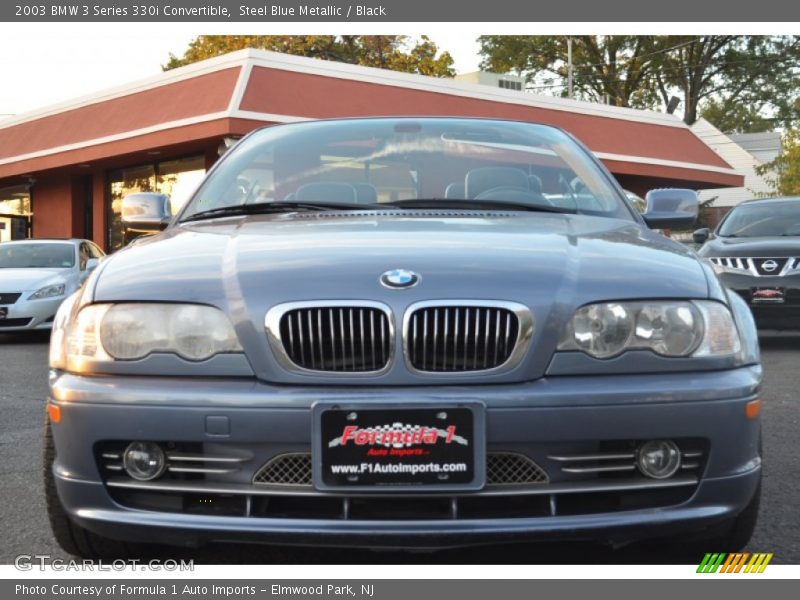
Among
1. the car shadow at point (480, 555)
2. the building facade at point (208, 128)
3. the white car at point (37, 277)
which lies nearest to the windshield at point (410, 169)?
the car shadow at point (480, 555)

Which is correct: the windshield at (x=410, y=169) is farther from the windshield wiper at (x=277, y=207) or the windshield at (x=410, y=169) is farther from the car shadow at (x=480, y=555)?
the car shadow at (x=480, y=555)

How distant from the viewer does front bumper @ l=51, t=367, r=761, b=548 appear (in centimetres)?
255

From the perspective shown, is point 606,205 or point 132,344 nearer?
point 132,344

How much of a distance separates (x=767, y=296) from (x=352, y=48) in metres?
29.5

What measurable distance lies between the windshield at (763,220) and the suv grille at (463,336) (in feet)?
29.3

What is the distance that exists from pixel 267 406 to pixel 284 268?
425 millimetres

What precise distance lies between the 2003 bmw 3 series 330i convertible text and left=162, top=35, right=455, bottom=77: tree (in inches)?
1298

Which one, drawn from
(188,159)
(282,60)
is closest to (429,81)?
(282,60)

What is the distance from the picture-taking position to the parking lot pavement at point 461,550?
3064mm

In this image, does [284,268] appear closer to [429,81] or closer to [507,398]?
[507,398]

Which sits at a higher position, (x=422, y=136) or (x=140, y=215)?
(x=422, y=136)

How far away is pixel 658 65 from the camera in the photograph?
44.5 m

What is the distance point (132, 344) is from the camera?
274 cm

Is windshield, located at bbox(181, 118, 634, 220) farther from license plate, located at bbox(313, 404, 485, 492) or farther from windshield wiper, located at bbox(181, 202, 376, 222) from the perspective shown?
license plate, located at bbox(313, 404, 485, 492)
